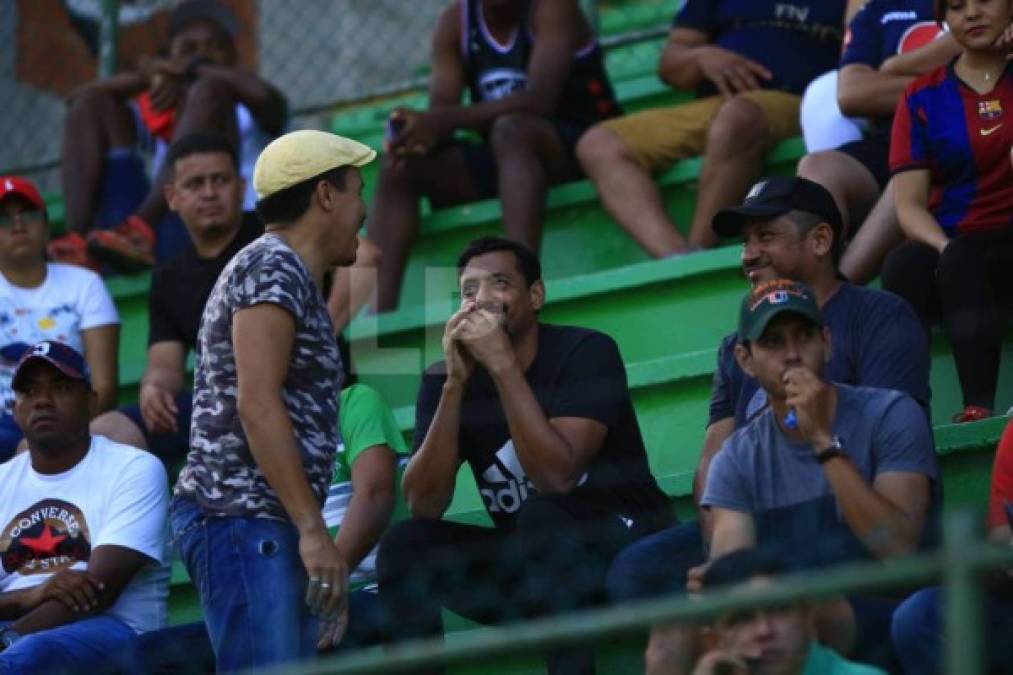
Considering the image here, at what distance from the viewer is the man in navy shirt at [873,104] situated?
6.14 m

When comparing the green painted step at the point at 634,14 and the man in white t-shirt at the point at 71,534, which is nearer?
the man in white t-shirt at the point at 71,534

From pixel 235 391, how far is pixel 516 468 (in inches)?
37.8

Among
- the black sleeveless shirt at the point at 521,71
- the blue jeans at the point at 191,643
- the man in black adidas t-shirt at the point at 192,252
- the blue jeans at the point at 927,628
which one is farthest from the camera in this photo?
the black sleeveless shirt at the point at 521,71

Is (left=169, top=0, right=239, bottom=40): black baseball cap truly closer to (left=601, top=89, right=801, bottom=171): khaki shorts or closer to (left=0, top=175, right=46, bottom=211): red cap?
A: (left=0, top=175, right=46, bottom=211): red cap

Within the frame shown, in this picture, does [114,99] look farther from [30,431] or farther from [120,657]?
[120,657]

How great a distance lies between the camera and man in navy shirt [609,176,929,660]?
4.92 m

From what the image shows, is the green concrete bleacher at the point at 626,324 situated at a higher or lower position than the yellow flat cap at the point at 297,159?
lower

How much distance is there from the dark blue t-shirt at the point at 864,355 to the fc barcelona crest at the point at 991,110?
0.90 metres

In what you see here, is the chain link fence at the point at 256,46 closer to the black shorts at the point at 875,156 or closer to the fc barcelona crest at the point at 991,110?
the black shorts at the point at 875,156

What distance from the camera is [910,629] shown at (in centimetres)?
434

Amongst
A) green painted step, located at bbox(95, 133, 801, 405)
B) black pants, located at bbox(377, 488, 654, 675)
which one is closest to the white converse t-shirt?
black pants, located at bbox(377, 488, 654, 675)

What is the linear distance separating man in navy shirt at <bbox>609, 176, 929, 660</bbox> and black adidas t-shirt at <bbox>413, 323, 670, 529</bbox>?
0.20m

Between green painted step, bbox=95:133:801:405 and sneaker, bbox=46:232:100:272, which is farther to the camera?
sneaker, bbox=46:232:100:272

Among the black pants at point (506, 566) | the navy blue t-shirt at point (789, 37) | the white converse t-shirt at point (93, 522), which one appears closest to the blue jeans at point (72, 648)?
the white converse t-shirt at point (93, 522)
